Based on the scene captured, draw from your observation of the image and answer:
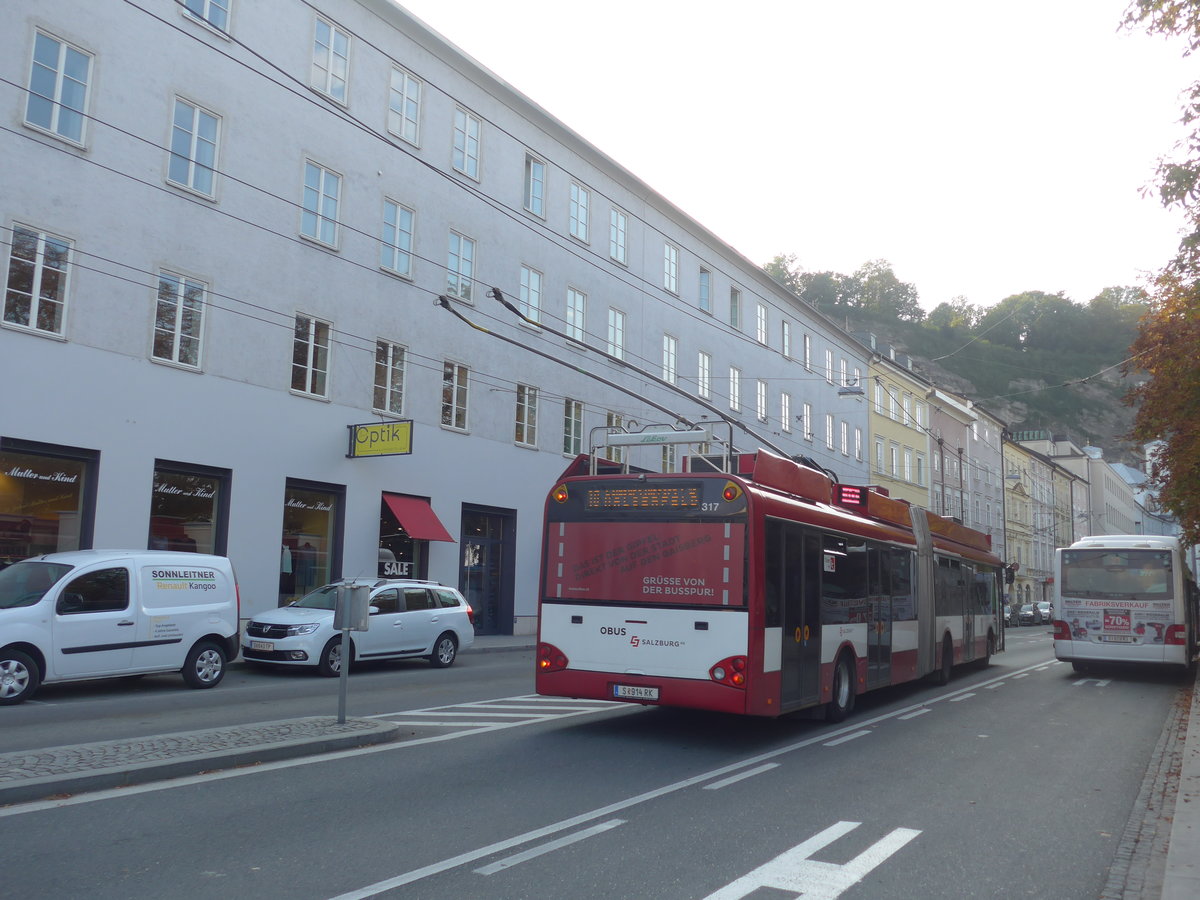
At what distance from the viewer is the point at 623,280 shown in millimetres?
33781

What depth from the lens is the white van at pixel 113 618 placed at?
12.4 m

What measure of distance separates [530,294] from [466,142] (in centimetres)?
452

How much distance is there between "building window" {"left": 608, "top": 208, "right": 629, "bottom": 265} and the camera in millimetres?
33375

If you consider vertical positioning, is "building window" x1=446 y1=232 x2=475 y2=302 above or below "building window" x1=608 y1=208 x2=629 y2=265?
below

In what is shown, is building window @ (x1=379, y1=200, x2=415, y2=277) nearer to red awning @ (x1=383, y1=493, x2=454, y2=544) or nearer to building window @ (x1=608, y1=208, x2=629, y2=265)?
red awning @ (x1=383, y1=493, x2=454, y2=544)

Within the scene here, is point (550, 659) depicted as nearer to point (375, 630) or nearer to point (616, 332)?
point (375, 630)

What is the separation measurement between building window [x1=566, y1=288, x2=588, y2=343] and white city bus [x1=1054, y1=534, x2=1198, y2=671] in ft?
51.3

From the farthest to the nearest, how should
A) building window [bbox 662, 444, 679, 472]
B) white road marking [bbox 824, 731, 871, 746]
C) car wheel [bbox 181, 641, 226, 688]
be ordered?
building window [bbox 662, 444, 679, 472]
car wheel [bbox 181, 641, 226, 688]
white road marking [bbox 824, 731, 871, 746]

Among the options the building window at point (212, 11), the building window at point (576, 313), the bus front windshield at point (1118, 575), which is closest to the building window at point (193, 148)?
Answer: the building window at point (212, 11)

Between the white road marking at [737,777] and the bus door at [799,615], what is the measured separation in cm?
112

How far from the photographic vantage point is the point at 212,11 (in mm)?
20406

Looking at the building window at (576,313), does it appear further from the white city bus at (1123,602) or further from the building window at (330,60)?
the white city bus at (1123,602)

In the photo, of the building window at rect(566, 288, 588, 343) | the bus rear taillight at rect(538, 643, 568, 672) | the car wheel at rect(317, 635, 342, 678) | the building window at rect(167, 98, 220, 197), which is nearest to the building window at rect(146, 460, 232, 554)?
the car wheel at rect(317, 635, 342, 678)

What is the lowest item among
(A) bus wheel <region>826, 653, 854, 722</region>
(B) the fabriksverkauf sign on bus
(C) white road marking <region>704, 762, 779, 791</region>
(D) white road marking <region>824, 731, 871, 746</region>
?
(C) white road marking <region>704, 762, 779, 791</region>
